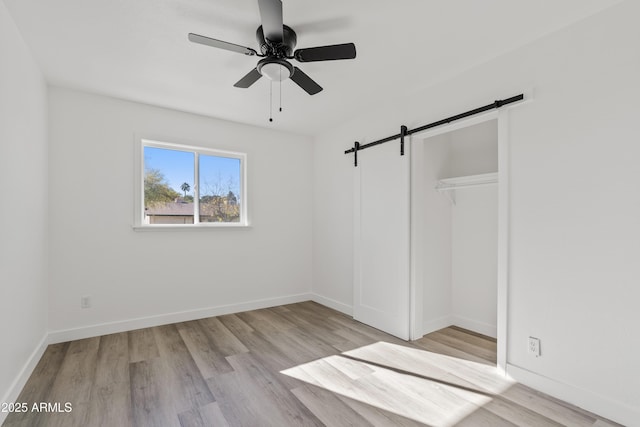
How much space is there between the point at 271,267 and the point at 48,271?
2405mm

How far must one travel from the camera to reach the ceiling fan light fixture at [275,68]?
203 cm

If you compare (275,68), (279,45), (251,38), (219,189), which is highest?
(251,38)

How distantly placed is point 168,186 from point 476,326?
12.8ft

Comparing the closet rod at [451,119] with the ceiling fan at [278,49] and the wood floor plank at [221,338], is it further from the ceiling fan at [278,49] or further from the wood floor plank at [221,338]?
the wood floor plank at [221,338]

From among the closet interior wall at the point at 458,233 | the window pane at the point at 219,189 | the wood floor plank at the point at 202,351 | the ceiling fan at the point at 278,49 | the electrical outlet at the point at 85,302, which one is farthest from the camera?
the window pane at the point at 219,189

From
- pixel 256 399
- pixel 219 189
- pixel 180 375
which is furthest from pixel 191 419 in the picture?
pixel 219 189

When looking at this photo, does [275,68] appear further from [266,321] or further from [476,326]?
[476,326]

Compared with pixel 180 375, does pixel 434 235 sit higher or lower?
higher

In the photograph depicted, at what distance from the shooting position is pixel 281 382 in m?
2.29

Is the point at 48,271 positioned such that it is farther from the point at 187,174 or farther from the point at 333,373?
the point at 333,373

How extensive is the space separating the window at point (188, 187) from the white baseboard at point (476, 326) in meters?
2.93

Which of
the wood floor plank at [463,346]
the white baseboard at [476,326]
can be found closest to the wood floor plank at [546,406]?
the wood floor plank at [463,346]

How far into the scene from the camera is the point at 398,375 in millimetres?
2391

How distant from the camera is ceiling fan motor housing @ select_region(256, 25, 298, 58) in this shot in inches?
78.5
